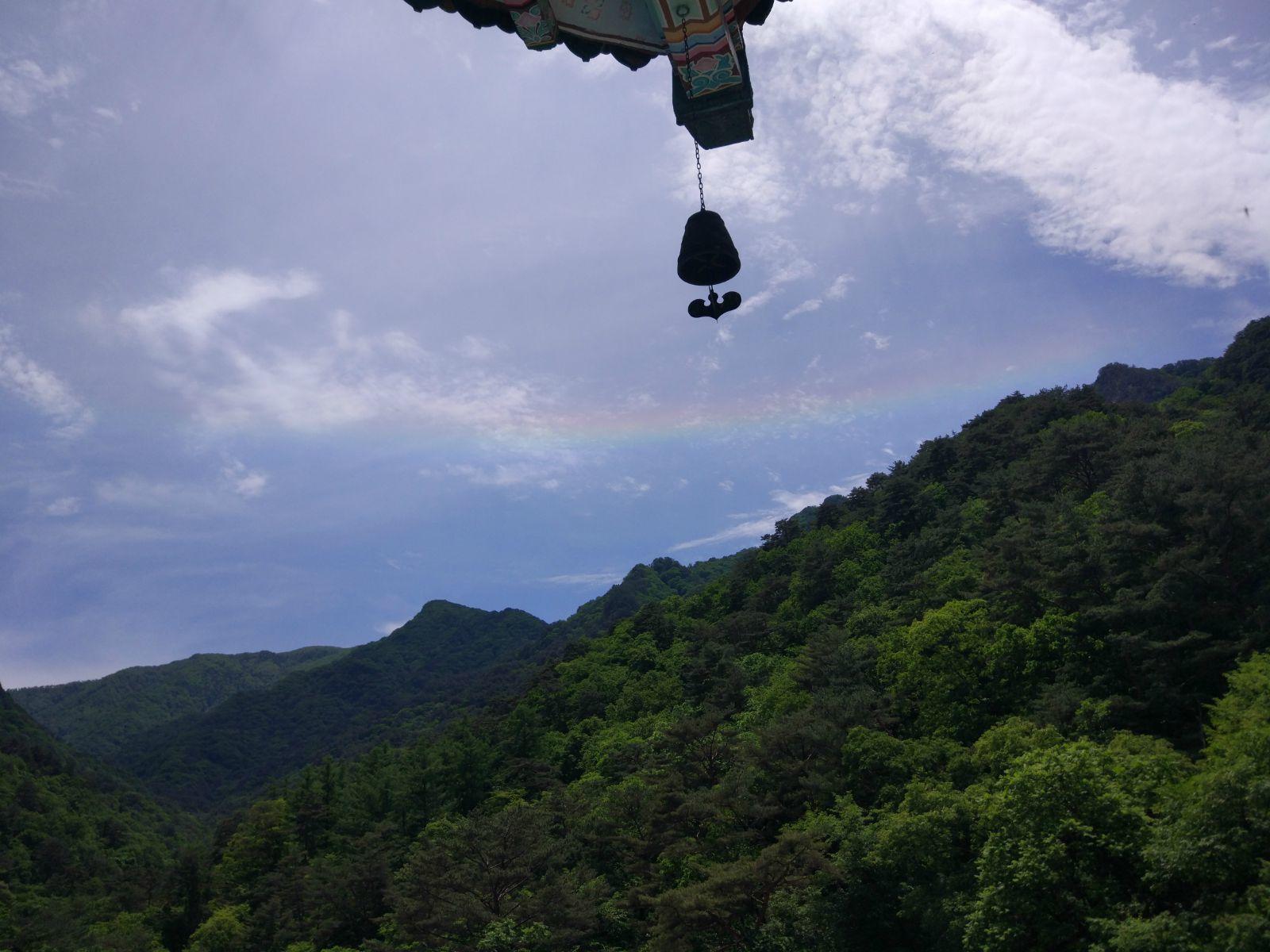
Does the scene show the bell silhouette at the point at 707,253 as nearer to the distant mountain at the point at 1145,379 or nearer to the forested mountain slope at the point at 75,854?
the forested mountain slope at the point at 75,854

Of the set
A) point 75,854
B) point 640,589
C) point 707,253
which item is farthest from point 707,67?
point 640,589

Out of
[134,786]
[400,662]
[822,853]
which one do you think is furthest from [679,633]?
[400,662]

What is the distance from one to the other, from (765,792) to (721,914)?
649 centimetres

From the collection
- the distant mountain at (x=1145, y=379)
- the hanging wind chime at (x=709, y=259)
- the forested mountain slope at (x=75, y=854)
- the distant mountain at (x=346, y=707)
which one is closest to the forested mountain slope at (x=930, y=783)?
the forested mountain slope at (x=75, y=854)

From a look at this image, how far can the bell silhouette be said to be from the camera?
6539 millimetres

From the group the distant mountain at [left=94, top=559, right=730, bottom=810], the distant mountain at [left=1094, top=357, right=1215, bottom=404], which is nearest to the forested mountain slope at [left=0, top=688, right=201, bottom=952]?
the distant mountain at [left=94, top=559, right=730, bottom=810]

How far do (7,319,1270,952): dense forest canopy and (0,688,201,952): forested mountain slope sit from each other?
0.57 meters

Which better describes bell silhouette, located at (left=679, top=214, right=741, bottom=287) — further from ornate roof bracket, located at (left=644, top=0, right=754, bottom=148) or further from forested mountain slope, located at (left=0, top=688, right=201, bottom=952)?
forested mountain slope, located at (left=0, top=688, right=201, bottom=952)

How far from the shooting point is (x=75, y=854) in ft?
241

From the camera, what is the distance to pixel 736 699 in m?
44.2

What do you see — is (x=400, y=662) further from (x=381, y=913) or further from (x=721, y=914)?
(x=721, y=914)

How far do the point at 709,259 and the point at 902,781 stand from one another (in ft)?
72.6

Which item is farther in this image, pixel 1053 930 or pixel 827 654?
pixel 827 654

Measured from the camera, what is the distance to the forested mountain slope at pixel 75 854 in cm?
4438
